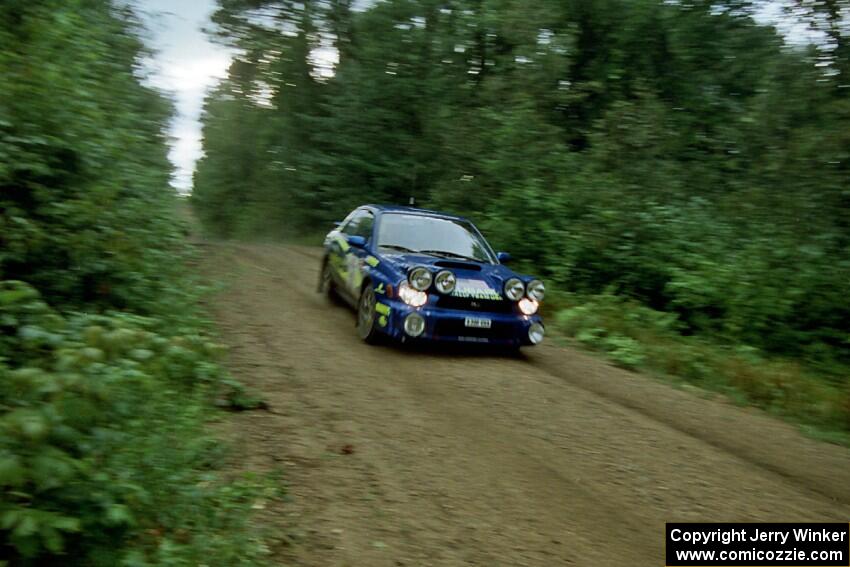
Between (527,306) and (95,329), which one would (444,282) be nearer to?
(527,306)

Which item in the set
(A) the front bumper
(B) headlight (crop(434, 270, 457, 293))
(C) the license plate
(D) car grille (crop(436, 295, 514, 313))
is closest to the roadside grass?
(A) the front bumper

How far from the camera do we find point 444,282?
824 cm

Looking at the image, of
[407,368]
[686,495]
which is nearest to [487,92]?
[407,368]

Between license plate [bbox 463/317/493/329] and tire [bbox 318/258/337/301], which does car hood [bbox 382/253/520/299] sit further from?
tire [bbox 318/258/337/301]

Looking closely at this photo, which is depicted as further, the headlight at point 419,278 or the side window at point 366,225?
the side window at point 366,225

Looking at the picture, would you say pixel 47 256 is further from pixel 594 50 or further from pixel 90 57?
pixel 594 50

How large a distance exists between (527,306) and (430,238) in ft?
5.64

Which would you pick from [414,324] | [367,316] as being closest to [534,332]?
[414,324]

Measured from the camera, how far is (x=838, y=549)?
4.29 meters

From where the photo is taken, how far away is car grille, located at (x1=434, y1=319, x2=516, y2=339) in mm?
8242

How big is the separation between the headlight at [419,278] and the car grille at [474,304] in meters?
0.26

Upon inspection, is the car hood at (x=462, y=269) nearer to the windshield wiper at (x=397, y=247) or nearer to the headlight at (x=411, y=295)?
the headlight at (x=411, y=295)

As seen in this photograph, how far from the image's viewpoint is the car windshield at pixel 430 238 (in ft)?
30.7

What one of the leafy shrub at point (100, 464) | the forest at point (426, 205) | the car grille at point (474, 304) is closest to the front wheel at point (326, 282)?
the forest at point (426, 205)
